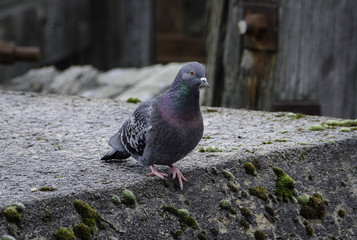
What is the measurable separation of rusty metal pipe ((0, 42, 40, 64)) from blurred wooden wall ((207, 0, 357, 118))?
5.35ft

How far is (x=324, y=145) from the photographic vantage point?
335cm

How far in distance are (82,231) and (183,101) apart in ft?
2.29

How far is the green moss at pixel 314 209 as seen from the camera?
3.07 meters

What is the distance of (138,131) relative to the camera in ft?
9.58

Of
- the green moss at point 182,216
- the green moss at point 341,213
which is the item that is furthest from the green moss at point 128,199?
the green moss at point 341,213

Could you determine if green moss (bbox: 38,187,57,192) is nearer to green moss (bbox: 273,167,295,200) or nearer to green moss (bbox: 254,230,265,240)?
green moss (bbox: 254,230,265,240)

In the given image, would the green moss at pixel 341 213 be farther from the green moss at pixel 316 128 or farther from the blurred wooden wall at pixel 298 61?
the blurred wooden wall at pixel 298 61

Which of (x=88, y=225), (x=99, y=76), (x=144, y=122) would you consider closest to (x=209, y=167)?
(x=144, y=122)

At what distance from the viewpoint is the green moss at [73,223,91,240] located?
2.52m

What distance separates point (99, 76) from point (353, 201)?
3718mm

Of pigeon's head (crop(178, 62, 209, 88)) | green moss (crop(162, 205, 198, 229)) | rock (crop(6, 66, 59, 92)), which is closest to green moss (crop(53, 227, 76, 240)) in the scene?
green moss (crop(162, 205, 198, 229))

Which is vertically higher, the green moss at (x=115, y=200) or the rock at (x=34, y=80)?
the green moss at (x=115, y=200)

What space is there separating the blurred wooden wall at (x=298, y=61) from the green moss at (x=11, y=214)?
115 inches

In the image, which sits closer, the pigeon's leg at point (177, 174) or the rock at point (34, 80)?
the pigeon's leg at point (177, 174)
